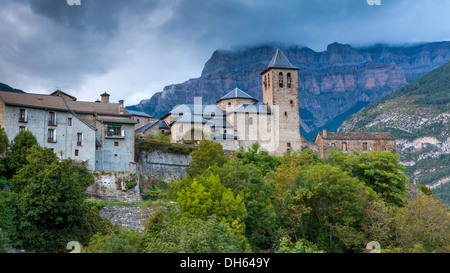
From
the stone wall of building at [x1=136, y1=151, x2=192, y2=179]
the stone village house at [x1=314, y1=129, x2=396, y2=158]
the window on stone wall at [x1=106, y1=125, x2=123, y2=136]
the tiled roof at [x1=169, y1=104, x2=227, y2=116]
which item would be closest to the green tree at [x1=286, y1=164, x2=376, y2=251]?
the stone wall of building at [x1=136, y1=151, x2=192, y2=179]

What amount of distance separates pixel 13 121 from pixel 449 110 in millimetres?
129674

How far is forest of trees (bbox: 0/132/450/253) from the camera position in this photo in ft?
89.1

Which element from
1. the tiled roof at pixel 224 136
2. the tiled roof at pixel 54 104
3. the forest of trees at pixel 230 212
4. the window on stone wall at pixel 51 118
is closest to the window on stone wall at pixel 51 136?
the window on stone wall at pixel 51 118

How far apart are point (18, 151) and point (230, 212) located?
19657 millimetres

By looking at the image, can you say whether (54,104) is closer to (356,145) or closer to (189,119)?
(189,119)

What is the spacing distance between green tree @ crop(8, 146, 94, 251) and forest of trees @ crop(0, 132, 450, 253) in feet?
0.20

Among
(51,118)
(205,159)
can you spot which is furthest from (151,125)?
(205,159)

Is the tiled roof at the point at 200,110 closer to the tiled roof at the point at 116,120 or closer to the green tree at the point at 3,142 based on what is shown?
the tiled roof at the point at 116,120

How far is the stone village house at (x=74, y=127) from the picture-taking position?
146 feet

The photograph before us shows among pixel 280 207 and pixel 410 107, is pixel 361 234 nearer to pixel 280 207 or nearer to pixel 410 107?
pixel 280 207

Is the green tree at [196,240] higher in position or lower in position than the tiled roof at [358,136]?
lower

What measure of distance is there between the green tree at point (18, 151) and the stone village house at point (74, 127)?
1513mm

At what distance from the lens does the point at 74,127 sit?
155 feet
